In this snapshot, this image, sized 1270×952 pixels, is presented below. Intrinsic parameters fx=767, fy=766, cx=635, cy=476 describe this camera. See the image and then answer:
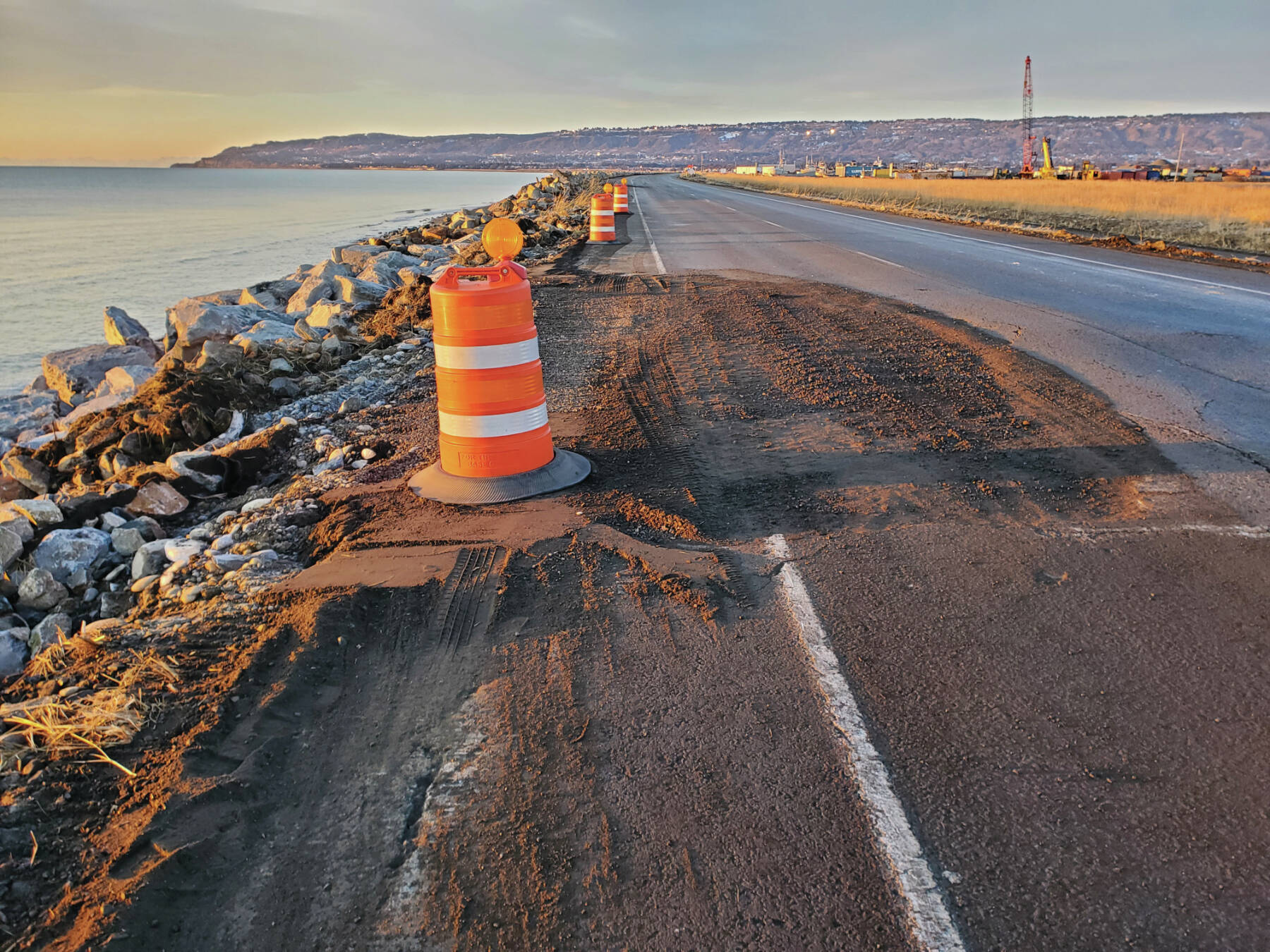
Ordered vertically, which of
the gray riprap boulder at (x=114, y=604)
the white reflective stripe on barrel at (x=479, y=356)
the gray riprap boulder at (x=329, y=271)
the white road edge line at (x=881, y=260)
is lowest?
the gray riprap boulder at (x=114, y=604)

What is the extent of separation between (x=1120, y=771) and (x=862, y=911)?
1.12 meters

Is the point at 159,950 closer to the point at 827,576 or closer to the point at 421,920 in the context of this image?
the point at 421,920

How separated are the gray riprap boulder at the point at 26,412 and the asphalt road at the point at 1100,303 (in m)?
9.40

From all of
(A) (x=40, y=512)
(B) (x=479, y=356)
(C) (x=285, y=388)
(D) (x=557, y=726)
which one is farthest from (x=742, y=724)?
(C) (x=285, y=388)

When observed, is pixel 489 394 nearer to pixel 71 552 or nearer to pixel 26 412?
pixel 71 552

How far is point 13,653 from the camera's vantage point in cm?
402

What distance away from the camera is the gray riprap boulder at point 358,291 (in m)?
13.0

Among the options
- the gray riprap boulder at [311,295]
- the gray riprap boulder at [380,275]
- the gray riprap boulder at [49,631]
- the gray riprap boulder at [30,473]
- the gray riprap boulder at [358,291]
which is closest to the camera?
the gray riprap boulder at [49,631]

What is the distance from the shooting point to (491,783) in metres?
2.55

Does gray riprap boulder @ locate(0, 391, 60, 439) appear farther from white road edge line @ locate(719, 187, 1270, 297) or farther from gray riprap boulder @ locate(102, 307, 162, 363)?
white road edge line @ locate(719, 187, 1270, 297)

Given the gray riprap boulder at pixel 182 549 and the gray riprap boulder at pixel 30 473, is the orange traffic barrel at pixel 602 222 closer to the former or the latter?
the gray riprap boulder at pixel 30 473

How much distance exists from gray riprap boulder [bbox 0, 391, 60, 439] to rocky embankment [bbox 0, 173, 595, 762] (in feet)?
0.11

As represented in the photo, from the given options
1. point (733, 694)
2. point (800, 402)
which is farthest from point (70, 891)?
point (800, 402)

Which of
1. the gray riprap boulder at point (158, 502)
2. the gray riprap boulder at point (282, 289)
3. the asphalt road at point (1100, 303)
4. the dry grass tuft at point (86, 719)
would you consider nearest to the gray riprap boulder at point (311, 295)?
the gray riprap boulder at point (282, 289)
